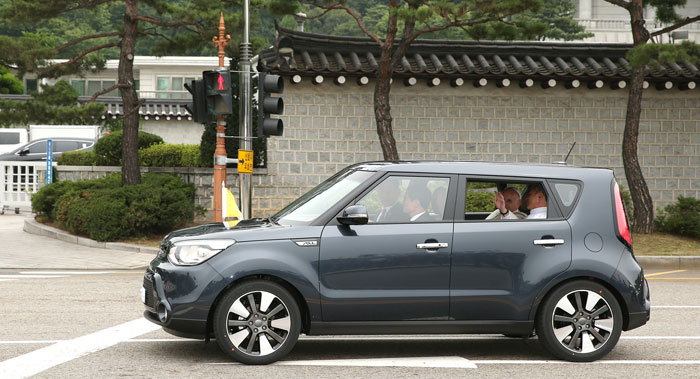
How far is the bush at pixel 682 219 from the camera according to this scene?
18.6 m

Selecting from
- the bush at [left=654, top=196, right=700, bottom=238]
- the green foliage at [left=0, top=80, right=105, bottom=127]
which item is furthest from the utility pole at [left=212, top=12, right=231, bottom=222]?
the bush at [left=654, top=196, right=700, bottom=238]

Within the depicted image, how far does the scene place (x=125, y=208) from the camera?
700 inches

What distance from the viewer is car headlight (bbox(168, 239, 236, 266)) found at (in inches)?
273

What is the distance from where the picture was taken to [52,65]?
2011cm

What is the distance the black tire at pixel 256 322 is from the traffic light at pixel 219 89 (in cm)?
739

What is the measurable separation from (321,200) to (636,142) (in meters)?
12.7

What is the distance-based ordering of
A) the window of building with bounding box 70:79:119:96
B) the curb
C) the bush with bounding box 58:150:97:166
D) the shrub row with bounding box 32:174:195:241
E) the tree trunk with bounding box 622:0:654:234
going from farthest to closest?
the window of building with bounding box 70:79:119:96
the bush with bounding box 58:150:97:166
the tree trunk with bounding box 622:0:654:234
the shrub row with bounding box 32:174:195:241
the curb

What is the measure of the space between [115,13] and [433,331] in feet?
229

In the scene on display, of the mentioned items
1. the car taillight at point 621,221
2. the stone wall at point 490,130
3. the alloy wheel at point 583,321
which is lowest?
the alloy wheel at point 583,321

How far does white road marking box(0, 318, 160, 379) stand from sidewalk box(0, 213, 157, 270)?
6.62 meters

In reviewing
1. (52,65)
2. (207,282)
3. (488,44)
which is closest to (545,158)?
(488,44)

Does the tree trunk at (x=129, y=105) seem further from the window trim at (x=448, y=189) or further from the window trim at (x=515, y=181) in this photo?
the window trim at (x=515, y=181)

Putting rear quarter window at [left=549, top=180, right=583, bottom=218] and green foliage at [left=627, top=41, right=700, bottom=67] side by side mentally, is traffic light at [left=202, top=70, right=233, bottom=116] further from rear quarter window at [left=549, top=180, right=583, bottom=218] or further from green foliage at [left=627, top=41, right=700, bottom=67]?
green foliage at [left=627, top=41, right=700, bottom=67]

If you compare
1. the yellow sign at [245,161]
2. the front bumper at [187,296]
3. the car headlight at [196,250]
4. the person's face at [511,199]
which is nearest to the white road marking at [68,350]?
the front bumper at [187,296]
